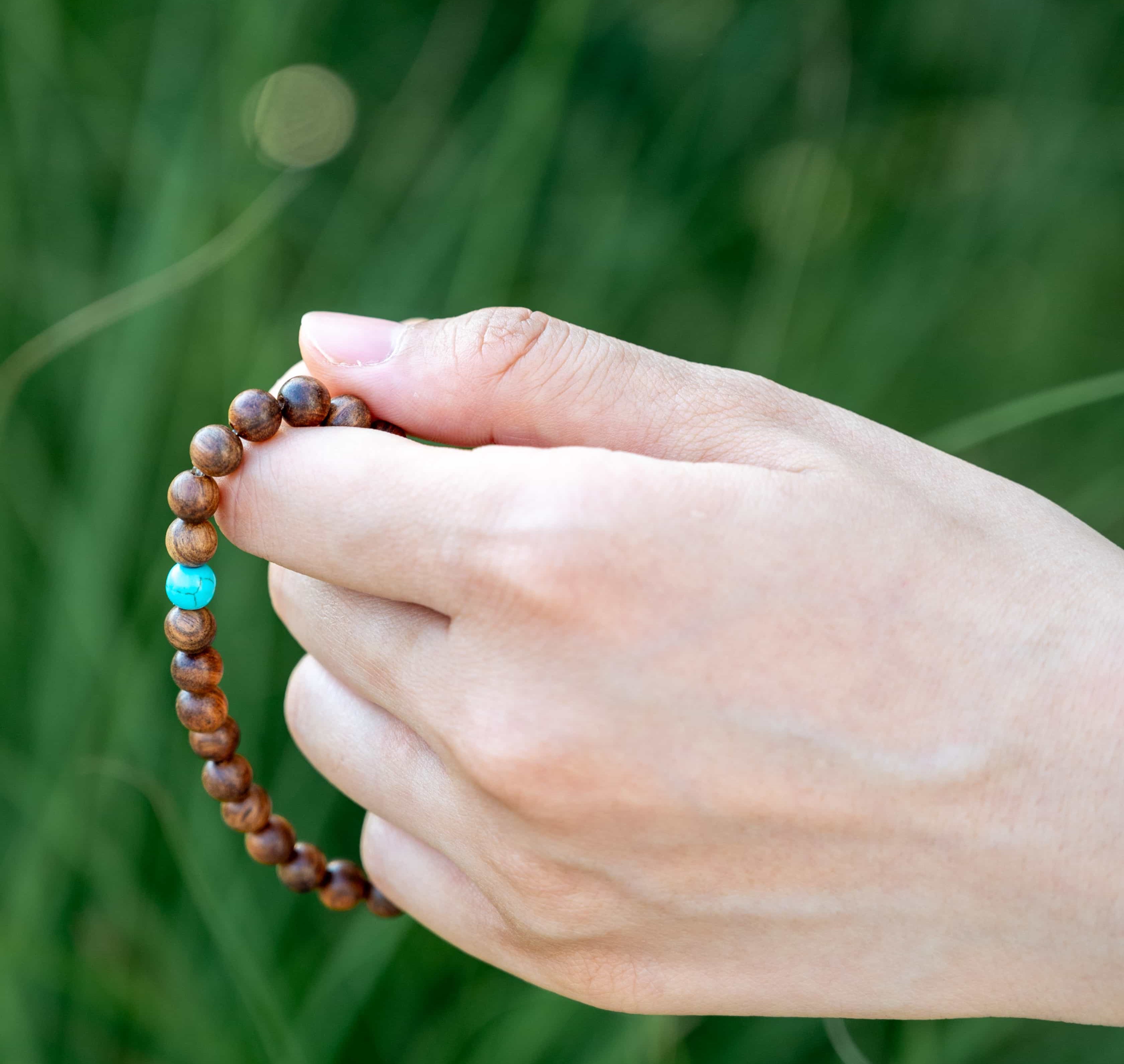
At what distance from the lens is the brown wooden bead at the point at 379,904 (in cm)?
79

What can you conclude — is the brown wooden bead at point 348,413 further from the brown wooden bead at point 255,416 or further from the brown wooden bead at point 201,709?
the brown wooden bead at point 201,709

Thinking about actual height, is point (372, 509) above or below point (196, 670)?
above

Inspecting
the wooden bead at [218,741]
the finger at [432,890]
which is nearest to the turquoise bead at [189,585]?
the wooden bead at [218,741]

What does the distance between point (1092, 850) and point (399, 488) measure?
393 millimetres

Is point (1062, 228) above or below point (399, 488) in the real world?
above

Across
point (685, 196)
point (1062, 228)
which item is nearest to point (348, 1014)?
point (685, 196)

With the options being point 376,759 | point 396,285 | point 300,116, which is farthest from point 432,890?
point 300,116

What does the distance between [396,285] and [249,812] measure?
56cm

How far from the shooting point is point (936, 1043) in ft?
2.81

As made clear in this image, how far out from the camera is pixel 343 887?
788mm

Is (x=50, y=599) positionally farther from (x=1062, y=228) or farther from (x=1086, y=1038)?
(x=1062, y=228)

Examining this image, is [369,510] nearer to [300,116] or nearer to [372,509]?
[372,509]

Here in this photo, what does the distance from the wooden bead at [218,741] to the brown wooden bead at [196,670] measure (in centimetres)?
4

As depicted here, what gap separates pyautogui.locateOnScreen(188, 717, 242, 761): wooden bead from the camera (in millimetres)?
682
